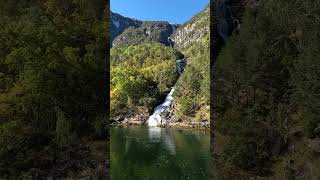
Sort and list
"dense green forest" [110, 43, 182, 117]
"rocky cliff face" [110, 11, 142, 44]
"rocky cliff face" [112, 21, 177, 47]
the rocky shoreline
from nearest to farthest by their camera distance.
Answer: the rocky shoreline < "dense green forest" [110, 43, 182, 117] < "rocky cliff face" [112, 21, 177, 47] < "rocky cliff face" [110, 11, 142, 44]

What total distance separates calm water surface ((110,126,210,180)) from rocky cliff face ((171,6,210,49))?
1489 inches

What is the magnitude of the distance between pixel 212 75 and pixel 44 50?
20.3ft

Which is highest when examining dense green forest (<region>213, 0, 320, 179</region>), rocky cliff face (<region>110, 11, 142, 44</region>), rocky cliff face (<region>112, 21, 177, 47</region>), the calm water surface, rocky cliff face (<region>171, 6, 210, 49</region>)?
rocky cliff face (<region>110, 11, 142, 44</region>)

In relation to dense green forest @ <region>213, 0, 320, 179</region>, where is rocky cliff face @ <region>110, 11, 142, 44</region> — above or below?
above

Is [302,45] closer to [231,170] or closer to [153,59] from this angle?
[231,170]

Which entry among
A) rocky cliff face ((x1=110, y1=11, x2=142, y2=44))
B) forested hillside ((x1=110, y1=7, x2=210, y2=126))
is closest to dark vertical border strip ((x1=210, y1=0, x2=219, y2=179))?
forested hillside ((x1=110, y1=7, x2=210, y2=126))

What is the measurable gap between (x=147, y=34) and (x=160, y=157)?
7831cm

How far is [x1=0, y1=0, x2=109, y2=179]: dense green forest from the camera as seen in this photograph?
1352cm

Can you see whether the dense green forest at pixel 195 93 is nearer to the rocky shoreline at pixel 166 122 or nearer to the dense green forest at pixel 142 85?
the rocky shoreline at pixel 166 122

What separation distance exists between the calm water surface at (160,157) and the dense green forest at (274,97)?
10.8 ft

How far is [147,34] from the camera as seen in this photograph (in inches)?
3900

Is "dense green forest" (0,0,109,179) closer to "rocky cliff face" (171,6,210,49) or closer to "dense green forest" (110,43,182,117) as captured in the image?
"dense green forest" (110,43,182,117)

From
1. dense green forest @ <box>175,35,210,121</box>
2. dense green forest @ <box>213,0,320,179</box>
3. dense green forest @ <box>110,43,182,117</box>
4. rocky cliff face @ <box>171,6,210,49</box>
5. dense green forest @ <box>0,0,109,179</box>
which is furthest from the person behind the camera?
rocky cliff face @ <box>171,6,210,49</box>

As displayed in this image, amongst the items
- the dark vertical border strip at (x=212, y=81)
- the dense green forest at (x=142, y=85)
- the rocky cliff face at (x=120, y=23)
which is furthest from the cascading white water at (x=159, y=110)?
the rocky cliff face at (x=120, y=23)
